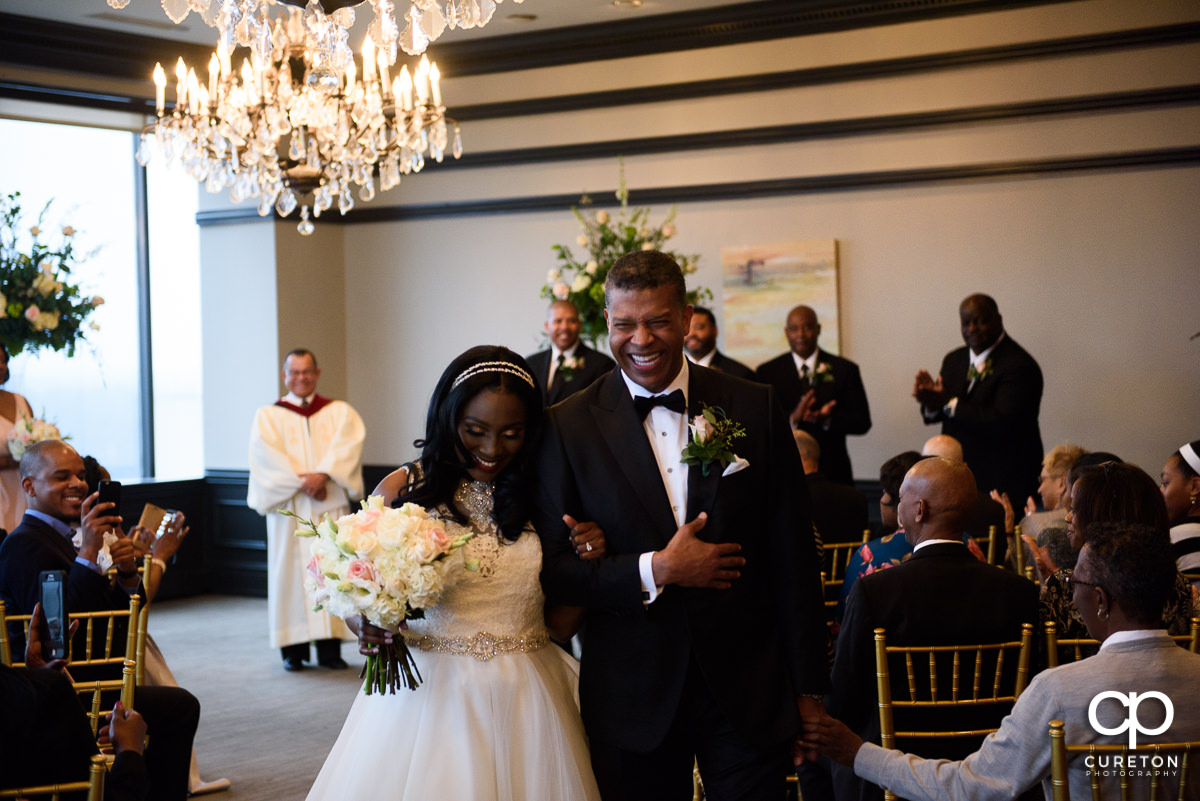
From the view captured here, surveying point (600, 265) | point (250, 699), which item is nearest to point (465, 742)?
point (250, 699)

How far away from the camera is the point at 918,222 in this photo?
7758mm

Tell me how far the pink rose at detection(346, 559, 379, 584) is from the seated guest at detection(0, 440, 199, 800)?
1.76 m

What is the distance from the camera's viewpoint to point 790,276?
812cm

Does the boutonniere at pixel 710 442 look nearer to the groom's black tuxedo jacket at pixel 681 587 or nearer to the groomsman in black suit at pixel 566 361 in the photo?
the groom's black tuxedo jacket at pixel 681 587

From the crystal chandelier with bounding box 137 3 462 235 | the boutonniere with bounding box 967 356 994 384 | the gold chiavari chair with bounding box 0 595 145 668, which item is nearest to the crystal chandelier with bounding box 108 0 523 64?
the crystal chandelier with bounding box 137 3 462 235

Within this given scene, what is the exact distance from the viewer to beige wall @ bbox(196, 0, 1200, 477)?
711 cm

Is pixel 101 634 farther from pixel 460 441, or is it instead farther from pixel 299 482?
pixel 299 482

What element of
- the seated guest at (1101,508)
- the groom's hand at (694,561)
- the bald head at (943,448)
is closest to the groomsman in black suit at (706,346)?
the bald head at (943,448)

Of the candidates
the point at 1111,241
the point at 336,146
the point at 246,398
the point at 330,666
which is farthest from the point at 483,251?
the point at 1111,241

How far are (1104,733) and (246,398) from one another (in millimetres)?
8323

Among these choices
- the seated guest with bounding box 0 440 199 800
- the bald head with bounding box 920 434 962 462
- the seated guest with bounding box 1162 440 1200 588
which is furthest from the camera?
the bald head with bounding box 920 434 962 462

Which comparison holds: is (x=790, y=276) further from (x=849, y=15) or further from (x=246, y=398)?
(x=246, y=398)

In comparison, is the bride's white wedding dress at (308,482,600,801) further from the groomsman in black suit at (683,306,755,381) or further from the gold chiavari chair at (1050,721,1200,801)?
the groomsman in black suit at (683,306,755,381)

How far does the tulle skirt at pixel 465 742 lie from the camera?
273 centimetres
